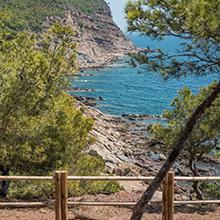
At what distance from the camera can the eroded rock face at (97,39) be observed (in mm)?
113300

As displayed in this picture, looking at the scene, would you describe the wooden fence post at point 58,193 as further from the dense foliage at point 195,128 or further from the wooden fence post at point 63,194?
the dense foliage at point 195,128

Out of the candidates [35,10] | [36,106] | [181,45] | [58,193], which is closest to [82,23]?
[35,10]

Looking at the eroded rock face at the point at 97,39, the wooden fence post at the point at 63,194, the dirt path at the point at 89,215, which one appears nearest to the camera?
the wooden fence post at the point at 63,194

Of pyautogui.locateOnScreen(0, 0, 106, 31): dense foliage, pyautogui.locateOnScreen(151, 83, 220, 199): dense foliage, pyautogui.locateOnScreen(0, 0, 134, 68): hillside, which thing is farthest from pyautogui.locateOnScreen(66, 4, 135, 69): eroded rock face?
pyautogui.locateOnScreen(151, 83, 220, 199): dense foliage

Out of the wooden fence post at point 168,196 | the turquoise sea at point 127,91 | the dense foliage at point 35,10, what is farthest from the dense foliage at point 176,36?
the dense foliage at point 35,10

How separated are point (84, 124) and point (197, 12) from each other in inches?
340

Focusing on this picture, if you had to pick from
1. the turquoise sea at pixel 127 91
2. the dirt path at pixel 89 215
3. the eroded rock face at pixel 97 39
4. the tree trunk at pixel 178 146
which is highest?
the eroded rock face at pixel 97 39

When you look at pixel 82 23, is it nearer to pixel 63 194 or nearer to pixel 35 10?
pixel 35 10

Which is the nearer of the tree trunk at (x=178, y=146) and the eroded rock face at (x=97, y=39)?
the tree trunk at (x=178, y=146)

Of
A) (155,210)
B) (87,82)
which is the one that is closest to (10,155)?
(155,210)

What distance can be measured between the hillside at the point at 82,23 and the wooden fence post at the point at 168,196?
9372 centimetres

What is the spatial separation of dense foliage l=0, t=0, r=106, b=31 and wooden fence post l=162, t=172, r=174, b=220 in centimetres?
9426

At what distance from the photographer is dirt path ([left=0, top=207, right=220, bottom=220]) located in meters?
10.7

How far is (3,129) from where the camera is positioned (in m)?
12.4
